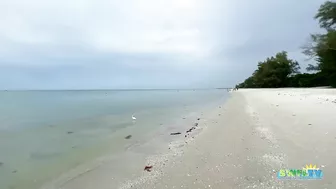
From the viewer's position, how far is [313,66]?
44.8 meters

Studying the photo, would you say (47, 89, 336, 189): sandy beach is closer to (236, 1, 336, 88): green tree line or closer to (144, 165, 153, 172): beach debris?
(144, 165, 153, 172): beach debris

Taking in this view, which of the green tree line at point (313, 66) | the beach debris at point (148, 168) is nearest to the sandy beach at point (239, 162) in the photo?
the beach debris at point (148, 168)

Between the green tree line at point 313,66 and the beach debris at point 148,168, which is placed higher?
the green tree line at point 313,66

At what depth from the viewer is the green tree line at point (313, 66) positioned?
34.3 metres

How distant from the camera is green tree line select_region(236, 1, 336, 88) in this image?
34.3m

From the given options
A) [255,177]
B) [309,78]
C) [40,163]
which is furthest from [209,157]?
[309,78]

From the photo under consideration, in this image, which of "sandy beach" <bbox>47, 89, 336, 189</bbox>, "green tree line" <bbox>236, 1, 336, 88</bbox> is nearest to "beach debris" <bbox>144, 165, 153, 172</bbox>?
"sandy beach" <bbox>47, 89, 336, 189</bbox>

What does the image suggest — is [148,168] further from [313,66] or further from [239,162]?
[313,66]

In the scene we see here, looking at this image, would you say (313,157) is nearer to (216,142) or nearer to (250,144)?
(250,144)

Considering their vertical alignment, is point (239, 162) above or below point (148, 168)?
above

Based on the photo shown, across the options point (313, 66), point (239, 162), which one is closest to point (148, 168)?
point (239, 162)

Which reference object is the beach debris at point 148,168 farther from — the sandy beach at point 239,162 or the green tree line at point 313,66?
the green tree line at point 313,66

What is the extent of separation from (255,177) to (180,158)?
2516 millimetres

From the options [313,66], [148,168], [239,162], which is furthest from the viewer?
[313,66]
